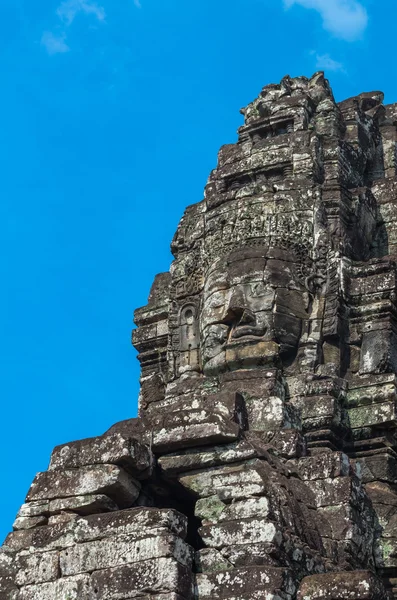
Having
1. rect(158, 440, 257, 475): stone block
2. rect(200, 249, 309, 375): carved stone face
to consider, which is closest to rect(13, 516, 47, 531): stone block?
rect(158, 440, 257, 475): stone block

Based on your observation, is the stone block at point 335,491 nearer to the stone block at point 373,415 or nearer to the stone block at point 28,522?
the stone block at point 373,415

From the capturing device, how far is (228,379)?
688 inches

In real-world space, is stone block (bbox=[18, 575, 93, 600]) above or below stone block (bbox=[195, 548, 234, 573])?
below

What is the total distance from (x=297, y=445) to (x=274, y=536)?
2157mm

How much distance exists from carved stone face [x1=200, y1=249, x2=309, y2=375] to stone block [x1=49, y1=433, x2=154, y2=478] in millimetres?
3827

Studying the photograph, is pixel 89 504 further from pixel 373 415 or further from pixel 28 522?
pixel 373 415

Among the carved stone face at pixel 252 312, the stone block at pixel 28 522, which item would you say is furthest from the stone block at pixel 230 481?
the carved stone face at pixel 252 312

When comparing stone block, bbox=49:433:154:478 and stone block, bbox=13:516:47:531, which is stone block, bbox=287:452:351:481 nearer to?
stone block, bbox=49:433:154:478

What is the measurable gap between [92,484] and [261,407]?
108 inches

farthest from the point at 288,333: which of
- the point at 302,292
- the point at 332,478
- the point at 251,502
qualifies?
the point at 251,502

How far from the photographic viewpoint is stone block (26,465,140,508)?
46.1 feet

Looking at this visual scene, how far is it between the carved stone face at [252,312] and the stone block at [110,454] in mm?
3827

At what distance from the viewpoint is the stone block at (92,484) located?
46.1 ft

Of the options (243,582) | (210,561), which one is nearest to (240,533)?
(210,561)
